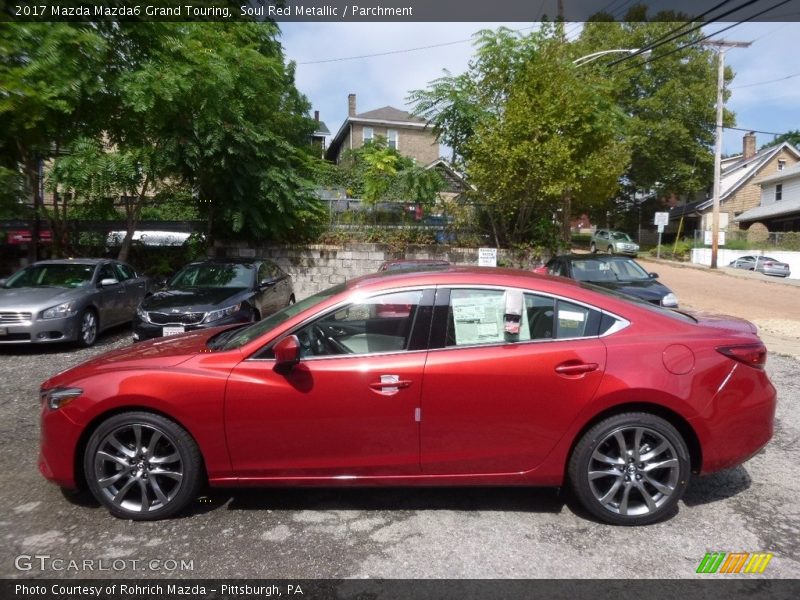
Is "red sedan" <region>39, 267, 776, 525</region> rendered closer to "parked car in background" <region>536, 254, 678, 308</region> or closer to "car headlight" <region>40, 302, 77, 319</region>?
"car headlight" <region>40, 302, 77, 319</region>

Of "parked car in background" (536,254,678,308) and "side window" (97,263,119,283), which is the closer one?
"side window" (97,263,119,283)

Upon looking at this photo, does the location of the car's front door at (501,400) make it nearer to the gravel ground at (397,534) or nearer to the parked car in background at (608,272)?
the gravel ground at (397,534)

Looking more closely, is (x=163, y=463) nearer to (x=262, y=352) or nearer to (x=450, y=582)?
(x=262, y=352)

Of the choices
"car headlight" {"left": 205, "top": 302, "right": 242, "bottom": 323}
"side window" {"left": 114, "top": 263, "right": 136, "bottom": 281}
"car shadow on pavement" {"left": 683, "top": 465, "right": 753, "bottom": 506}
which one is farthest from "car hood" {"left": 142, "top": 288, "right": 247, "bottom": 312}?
"car shadow on pavement" {"left": 683, "top": 465, "right": 753, "bottom": 506}

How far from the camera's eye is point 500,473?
355cm

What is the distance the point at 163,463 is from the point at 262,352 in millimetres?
907

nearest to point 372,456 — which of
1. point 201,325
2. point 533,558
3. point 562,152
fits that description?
point 533,558

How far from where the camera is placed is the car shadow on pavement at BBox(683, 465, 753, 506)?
3963 mm

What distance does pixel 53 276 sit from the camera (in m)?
9.47

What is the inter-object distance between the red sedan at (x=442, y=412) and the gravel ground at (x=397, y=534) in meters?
0.23

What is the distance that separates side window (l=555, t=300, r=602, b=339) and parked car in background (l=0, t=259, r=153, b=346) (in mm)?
7487

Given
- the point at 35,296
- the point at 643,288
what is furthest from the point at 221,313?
the point at 643,288

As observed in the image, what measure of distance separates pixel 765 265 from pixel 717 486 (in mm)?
30538

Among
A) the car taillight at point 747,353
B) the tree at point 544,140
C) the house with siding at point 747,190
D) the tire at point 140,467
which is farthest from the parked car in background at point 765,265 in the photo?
the tire at point 140,467
